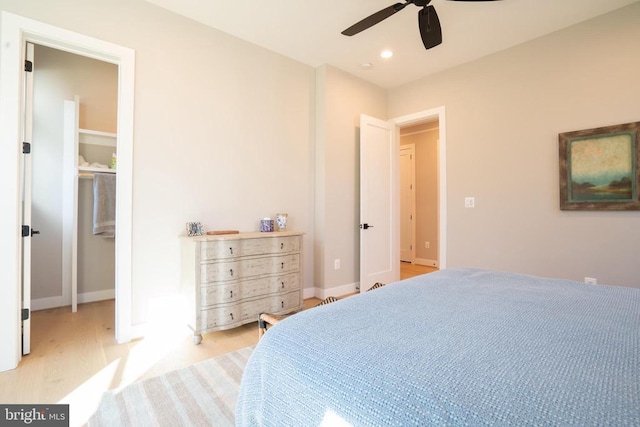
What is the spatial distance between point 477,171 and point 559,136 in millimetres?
776

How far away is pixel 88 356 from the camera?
218cm

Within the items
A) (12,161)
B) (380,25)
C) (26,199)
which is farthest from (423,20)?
(26,199)

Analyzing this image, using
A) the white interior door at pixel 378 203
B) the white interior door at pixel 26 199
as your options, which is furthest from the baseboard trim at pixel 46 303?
the white interior door at pixel 378 203

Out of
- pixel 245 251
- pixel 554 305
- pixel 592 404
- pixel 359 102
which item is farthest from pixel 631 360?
pixel 359 102

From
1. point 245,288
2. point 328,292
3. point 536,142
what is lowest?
point 328,292

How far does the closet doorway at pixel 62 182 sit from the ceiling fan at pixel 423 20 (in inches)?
119

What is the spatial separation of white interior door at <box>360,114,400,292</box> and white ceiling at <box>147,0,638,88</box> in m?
0.85

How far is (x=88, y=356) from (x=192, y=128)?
195 centimetres

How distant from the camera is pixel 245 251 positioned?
266 cm

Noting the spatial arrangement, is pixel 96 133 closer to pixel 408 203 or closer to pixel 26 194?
pixel 26 194

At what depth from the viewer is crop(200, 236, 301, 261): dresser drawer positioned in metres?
2.44

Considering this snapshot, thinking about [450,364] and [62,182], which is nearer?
[450,364]

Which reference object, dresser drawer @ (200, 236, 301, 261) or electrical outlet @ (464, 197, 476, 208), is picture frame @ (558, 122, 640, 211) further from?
dresser drawer @ (200, 236, 301, 261)

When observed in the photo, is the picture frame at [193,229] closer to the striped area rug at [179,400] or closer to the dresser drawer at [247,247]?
the dresser drawer at [247,247]
